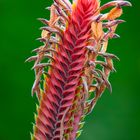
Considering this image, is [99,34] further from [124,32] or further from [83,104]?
[124,32]

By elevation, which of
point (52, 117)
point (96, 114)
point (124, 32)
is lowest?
point (96, 114)

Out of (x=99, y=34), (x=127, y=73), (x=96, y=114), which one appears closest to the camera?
(x=99, y=34)

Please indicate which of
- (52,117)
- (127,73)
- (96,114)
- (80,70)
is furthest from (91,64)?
(127,73)

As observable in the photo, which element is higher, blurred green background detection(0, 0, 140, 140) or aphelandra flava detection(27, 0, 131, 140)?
aphelandra flava detection(27, 0, 131, 140)

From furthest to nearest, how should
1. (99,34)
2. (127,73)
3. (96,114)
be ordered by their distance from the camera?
(127,73), (96,114), (99,34)

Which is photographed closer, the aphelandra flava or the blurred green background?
the aphelandra flava
